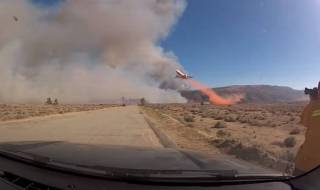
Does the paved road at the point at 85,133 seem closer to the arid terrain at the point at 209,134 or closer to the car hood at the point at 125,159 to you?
the arid terrain at the point at 209,134

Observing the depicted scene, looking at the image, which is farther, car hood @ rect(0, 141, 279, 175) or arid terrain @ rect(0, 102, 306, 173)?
arid terrain @ rect(0, 102, 306, 173)

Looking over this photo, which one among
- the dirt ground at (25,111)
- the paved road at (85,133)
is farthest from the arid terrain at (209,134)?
the dirt ground at (25,111)

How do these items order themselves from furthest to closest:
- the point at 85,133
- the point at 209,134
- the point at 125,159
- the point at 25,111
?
1. the point at 25,111
2. the point at 209,134
3. the point at 85,133
4. the point at 125,159

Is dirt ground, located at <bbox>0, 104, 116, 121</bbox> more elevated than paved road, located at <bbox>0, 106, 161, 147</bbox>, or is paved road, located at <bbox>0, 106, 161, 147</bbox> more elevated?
dirt ground, located at <bbox>0, 104, 116, 121</bbox>

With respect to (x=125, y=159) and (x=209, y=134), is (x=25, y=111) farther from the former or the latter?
(x=125, y=159)

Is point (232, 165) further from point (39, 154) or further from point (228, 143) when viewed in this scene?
point (228, 143)

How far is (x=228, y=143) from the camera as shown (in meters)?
19.5

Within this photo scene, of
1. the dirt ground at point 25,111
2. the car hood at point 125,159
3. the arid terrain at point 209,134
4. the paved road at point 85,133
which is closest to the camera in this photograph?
the car hood at point 125,159

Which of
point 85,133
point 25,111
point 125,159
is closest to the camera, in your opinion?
point 125,159

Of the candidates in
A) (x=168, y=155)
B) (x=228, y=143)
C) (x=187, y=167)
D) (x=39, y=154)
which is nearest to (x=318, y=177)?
(x=187, y=167)

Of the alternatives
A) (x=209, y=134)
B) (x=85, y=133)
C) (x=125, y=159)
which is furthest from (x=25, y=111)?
(x=125, y=159)

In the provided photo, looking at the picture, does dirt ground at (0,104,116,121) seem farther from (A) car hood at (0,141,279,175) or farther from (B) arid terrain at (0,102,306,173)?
(A) car hood at (0,141,279,175)

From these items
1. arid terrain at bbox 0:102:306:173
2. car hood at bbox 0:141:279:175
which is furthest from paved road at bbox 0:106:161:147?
car hood at bbox 0:141:279:175

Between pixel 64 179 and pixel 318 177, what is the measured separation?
1.60 meters
